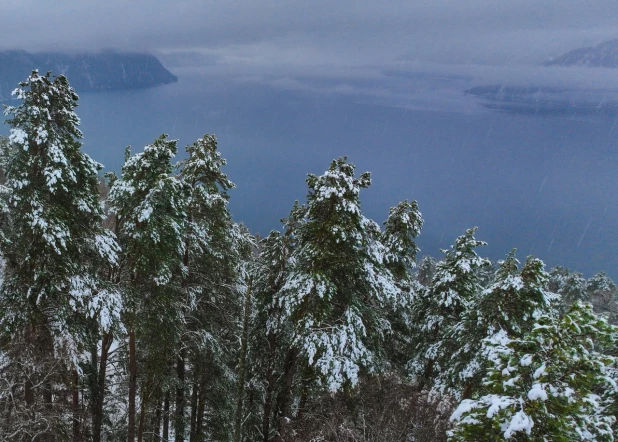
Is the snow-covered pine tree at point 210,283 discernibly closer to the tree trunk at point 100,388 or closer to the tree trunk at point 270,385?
the tree trunk at point 270,385

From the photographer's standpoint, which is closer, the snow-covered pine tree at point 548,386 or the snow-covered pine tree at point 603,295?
the snow-covered pine tree at point 548,386

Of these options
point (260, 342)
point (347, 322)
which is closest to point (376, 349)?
point (347, 322)

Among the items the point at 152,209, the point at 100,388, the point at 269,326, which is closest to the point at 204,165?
the point at 152,209

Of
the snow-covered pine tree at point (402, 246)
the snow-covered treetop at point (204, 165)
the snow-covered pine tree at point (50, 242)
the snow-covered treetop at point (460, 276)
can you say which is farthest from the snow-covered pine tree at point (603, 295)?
the snow-covered pine tree at point (50, 242)

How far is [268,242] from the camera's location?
46.0 feet

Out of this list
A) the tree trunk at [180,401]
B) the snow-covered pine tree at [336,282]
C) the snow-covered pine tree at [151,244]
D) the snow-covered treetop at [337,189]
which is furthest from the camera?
the tree trunk at [180,401]

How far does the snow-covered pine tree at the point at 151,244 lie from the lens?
388 inches

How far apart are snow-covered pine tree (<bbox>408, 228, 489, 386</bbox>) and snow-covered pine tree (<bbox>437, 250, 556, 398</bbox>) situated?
186 centimetres

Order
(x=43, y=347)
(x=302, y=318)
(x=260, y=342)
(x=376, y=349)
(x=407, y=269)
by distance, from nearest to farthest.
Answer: (x=43, y=347) → (x=302, y=318) → (x=376, y=349) → (x=260, y=342) → (x=407, y=269)

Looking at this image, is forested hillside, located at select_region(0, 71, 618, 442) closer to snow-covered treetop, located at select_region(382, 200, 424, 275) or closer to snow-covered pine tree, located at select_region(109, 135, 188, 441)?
snow-covered pine tree, located at select_region(109, 135, 188, 441)

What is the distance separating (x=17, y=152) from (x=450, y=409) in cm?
1399

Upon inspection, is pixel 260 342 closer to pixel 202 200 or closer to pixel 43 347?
pixel 202 200

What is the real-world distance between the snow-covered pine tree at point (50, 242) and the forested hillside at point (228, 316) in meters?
0.04

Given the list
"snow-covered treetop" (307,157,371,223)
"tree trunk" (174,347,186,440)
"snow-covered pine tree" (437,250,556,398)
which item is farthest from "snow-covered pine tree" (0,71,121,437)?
"snow-covered pine tree" (437,250,556,398)
